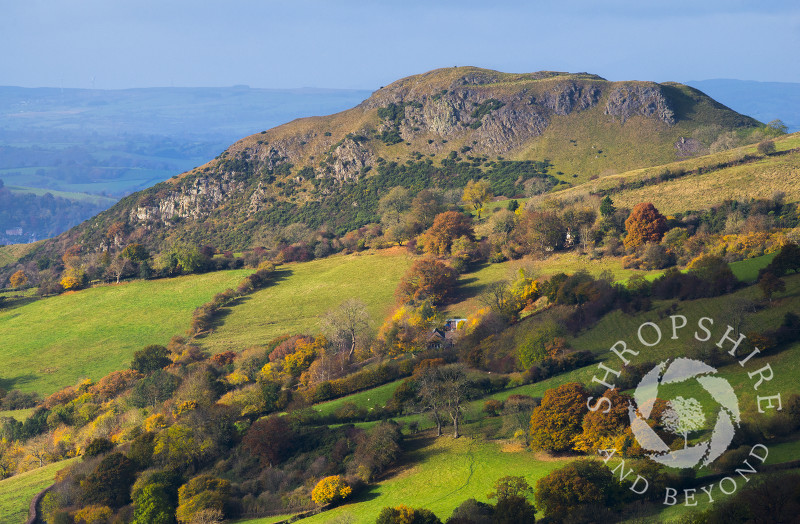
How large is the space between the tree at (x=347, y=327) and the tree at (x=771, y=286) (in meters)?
39.1

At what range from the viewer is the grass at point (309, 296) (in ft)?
284

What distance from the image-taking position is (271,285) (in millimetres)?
104375

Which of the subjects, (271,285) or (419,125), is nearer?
(271,285)

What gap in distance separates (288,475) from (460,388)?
13369 millimetres

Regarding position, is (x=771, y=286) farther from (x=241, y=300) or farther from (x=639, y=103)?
(x=639, y=103)

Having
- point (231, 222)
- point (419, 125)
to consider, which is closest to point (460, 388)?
point (231, 222)

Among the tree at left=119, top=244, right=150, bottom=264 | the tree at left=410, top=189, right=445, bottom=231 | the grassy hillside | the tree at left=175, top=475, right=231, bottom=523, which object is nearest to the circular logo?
the tree at left=175, top=475, right=231, bottom=523

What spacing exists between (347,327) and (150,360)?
22581 mm

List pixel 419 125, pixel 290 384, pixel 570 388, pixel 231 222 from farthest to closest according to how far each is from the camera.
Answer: pixel 419 125, pixel 231 222, pixel 290 384, pixel 570 388

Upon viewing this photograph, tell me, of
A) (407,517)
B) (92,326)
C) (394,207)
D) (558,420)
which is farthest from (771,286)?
(394,207)

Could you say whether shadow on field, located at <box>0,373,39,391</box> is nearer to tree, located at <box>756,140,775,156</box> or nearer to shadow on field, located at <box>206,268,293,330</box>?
shadow on field, located at <box>206,268,293,330</box>

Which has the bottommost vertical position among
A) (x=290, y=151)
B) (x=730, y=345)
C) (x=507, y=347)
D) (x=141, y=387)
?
(x=141, y=387)

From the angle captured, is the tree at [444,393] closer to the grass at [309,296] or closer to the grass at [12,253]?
the grass at [309,296]

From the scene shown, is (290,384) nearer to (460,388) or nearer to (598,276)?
(460,388)
